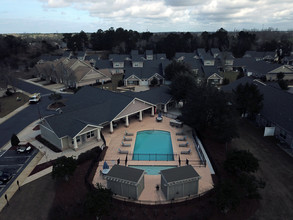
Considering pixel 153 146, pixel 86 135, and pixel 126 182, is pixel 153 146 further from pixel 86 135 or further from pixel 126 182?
pixel 126 182

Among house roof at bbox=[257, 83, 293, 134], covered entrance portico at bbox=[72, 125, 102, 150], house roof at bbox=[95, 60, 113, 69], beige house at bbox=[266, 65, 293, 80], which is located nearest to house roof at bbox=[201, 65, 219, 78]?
beige house at bbox=[266, 65, 293, 80]

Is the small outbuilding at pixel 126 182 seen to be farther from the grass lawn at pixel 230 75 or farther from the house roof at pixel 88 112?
the grass lawn at pixel 230 75

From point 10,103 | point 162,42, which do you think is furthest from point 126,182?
point 162,42

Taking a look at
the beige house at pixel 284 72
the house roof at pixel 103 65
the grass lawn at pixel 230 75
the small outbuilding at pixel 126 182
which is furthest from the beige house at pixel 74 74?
the beige house at pixel 284 72

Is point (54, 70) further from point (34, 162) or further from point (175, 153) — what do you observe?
point (175, 153)

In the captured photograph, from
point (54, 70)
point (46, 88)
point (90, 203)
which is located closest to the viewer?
Result: point (90, 203)

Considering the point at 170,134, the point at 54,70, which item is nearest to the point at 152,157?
the point at 170,134
